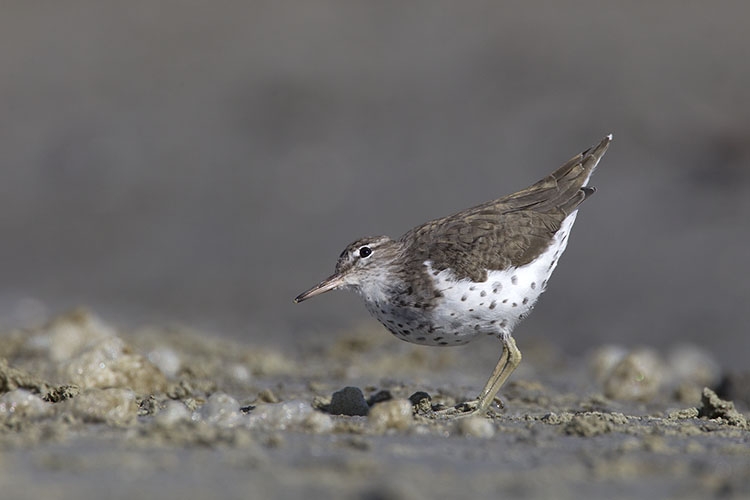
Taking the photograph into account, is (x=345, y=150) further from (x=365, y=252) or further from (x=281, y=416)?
(x=281, y=416)

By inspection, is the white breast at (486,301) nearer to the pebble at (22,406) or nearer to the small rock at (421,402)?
the small rock at (421,402)

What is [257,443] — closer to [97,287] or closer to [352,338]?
[352,338]

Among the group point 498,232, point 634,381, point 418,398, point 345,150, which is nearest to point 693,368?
point 634,381

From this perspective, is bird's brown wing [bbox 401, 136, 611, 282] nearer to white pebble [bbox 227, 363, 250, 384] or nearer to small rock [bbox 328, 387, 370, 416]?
small rock [bbox 328, 387, 370, 416]

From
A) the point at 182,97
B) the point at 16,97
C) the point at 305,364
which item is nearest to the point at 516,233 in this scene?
the point at 305,364

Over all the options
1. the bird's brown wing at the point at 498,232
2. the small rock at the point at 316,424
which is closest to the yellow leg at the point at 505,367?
the bird's brown wing at the point at 498,232

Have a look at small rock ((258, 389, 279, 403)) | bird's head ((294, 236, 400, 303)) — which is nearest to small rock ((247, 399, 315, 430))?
small rock ((258, 389, 279, 403))
